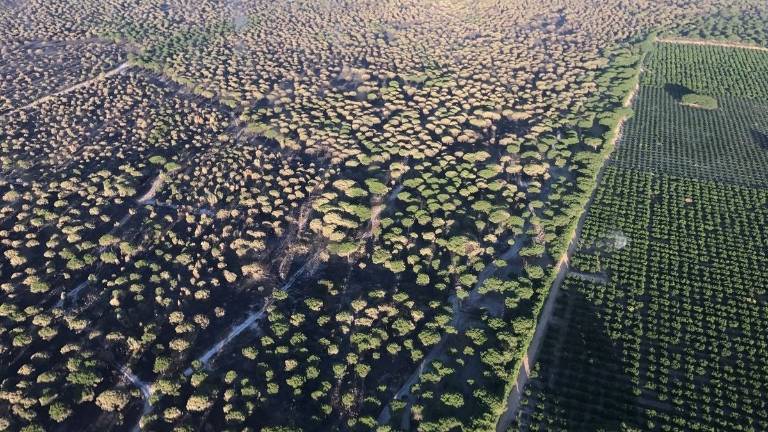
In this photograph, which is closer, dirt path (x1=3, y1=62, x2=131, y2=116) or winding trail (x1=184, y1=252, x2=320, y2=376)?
winding trail (x1=184, y1=252, x2=320, y2=376)

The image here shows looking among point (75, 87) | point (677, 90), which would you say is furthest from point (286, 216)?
point (677, 90)

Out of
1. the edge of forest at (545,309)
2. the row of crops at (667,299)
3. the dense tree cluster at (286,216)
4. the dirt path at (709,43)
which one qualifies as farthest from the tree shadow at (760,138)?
the dirt path at (709,43)

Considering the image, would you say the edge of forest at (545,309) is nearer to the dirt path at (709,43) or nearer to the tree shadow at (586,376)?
the tree shadow at (586,376)

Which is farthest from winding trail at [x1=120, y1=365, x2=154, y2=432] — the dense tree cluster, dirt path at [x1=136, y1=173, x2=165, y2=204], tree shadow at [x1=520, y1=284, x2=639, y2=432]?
tree shadow at [x1=520, y1=284, x2=639, y2=432]

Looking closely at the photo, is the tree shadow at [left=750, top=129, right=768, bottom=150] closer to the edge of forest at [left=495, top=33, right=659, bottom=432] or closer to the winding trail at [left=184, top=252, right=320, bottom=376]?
the edge of forest at [left=495, top=33, right=659, bottom=432]

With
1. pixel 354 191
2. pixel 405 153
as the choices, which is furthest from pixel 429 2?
pixel 354 191

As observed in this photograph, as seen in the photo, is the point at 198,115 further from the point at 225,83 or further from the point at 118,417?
Answer: the point at 118,417

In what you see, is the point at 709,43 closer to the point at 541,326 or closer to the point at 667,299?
the point at 667,299
